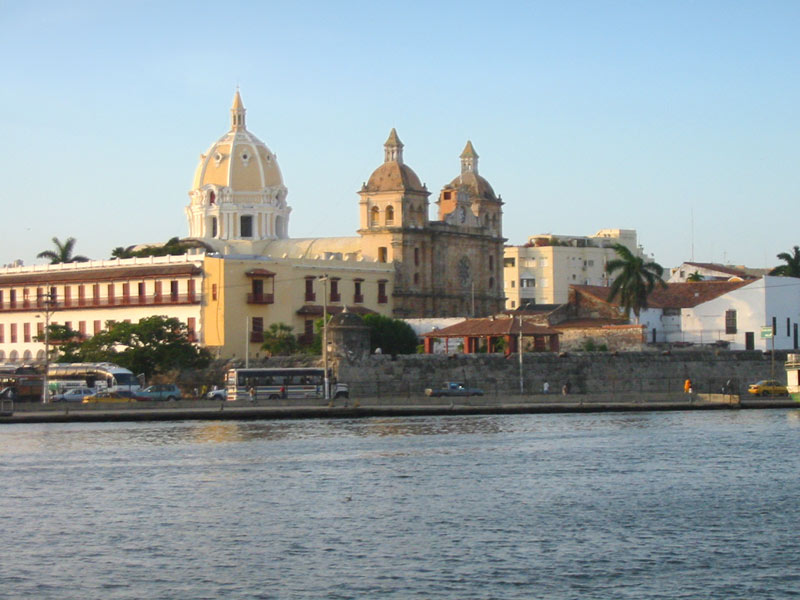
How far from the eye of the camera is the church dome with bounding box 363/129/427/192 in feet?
339

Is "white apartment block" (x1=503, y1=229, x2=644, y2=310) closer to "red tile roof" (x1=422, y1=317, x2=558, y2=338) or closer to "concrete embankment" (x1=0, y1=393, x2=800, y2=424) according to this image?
"red tile roof" (x1=422, y1=317, x2=558, y2=338)

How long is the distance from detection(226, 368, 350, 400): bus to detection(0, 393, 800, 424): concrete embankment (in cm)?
345

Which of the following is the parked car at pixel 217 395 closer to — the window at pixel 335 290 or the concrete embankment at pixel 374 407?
the concrete embankment at pixel 374 407

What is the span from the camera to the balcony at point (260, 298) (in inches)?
3428

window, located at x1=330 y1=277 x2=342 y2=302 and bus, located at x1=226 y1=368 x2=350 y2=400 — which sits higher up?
window, located at x1=330 y1=277 x2=342 y2=302

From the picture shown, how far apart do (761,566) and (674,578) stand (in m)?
1.92

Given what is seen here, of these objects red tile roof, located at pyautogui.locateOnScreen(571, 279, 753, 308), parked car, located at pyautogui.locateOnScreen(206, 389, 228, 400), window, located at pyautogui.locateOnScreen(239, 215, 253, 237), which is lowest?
parked car, located at pyautogui.locateOnScreen(206, 389, 228, 400)

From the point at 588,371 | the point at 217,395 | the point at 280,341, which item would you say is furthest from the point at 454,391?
the point at 280,341

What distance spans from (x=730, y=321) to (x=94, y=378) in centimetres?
3537

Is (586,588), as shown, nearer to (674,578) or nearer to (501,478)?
(674,578)

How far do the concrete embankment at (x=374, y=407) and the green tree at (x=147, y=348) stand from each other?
13024 millimetres

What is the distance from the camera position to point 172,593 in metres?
23.5

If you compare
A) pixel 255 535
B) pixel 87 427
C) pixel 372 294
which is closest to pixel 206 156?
pixel 372 294

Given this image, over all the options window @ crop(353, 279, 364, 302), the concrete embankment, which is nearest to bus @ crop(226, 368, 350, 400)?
the concrete embankment
